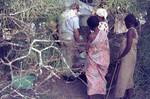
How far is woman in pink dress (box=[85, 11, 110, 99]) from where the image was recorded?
19.7 ft

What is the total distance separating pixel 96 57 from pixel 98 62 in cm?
9

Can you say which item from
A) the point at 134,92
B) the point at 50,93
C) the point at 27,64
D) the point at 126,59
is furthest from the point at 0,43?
the point at 134,92

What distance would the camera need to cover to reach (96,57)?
611cm

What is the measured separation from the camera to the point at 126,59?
6.13 meters

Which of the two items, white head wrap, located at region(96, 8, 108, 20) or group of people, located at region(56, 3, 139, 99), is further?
white head wrap, located at region(96, 8, 108, 20)

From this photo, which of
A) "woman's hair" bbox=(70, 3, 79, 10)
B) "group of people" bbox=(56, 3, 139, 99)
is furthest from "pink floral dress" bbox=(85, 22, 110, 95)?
"woman's hair" bbox=(70, 3, 79, 10)

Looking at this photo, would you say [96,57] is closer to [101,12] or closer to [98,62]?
[98,62]

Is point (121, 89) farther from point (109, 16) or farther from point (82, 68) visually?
point (109, 16)

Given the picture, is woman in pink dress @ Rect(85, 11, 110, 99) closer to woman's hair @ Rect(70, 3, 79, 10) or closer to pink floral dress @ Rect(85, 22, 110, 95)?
pink floral dress @ Rect(85, 22, 110, 95)

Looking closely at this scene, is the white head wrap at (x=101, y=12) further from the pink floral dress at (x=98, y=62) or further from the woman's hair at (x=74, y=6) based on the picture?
the woman's hair at (x=74, y=6)

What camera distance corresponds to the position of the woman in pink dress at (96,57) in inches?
237

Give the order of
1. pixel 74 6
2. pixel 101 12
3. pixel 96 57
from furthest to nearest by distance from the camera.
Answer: pixel 74 6
pixel 101 12
pixel 96 57

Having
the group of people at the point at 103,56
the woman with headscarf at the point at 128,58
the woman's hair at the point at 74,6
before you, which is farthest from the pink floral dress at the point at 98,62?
the woman's hair at the point at 74,6

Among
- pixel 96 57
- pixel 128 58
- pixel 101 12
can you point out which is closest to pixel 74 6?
pixel 101 12
